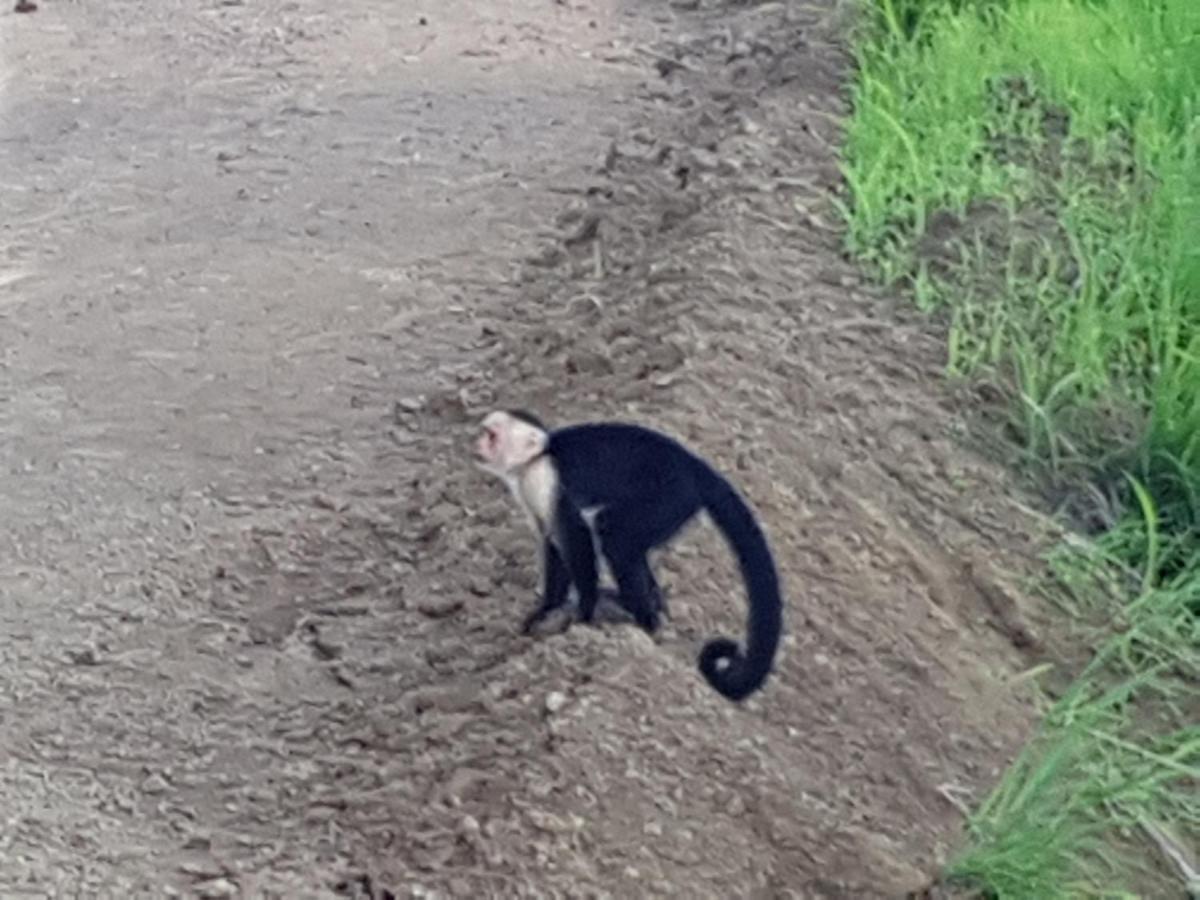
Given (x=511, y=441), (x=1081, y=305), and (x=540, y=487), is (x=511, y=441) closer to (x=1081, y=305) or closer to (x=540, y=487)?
(x=540, y=487)

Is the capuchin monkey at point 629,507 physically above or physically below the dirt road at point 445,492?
above

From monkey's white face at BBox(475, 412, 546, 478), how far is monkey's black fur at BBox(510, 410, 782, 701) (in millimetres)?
13

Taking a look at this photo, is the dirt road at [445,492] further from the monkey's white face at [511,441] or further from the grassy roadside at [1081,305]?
the monkey's white face at [511,441]

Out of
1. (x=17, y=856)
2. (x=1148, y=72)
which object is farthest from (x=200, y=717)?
(x=1148, y=72)

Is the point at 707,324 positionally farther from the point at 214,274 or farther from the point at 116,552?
the point at 214,274

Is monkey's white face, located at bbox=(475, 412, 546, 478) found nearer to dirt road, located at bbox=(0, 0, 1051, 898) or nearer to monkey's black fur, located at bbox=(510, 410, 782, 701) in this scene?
monkey's black fur, located at bbox=(510, 410, 782, 701)

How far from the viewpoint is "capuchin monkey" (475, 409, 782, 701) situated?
6.48 ft

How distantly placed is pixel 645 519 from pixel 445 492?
1136 millimetres

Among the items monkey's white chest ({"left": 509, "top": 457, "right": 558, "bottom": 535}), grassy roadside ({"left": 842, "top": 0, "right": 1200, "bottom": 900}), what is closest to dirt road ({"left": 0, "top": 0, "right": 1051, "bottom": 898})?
grassy roadside ({"left": 842, "top": 0, "right": 1200, "bottom": 900})

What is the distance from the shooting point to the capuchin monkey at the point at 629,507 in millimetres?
1975

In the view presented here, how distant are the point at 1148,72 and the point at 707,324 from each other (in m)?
1.20

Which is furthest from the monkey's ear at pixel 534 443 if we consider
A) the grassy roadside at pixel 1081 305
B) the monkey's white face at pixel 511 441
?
the grassy roadside at pixel 1081 305

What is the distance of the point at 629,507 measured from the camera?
1988 millimetres

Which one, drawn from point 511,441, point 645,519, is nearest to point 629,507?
point 645,519
